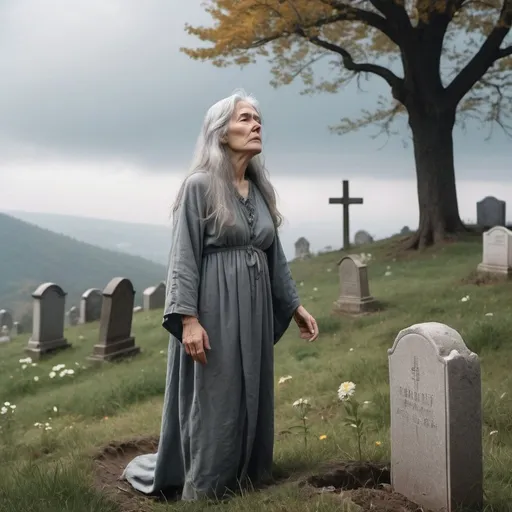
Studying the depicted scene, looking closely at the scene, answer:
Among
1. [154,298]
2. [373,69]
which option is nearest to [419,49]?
[373,69]

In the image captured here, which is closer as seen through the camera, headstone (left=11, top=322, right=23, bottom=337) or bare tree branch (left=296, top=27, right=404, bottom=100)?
bare tree branch (left=296, top=27, right=404, bottom=100)

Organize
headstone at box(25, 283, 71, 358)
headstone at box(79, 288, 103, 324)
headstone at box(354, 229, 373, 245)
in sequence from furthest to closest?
headstone at box(354, 229, 373, 245) < headstone at box(79, 288, 103, 324) < headstone at box(25, 283, 71, 358)

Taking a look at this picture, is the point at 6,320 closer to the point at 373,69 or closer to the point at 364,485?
the point at 373,69

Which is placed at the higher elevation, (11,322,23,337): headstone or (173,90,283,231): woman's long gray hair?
(173,90,283,231): woman's long gray hair

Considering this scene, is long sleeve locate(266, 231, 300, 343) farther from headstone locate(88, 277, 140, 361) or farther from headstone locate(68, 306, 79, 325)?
headstone locate(68, 306, 79, 325)

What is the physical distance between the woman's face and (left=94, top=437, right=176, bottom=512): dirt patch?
2040 millimetres

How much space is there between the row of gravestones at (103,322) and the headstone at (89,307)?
304 cm

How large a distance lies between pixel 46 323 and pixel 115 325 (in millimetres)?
1819

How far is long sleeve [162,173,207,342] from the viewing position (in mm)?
3562

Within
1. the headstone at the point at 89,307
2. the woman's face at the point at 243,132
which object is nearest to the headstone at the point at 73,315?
the headstone at the point at 89,307

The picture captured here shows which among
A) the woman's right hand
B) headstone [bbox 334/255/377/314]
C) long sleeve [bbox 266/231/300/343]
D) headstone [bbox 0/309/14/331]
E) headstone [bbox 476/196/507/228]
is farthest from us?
headstone [bbox 476/196/507/228]

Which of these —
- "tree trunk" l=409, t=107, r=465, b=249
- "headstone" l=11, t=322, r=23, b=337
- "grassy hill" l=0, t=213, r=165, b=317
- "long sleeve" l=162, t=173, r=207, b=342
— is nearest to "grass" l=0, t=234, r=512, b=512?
"long sleeve" l=162, t=173, r=207, b=342

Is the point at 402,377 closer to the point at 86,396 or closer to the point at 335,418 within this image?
the point at 335,418

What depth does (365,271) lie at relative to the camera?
10.3 m
